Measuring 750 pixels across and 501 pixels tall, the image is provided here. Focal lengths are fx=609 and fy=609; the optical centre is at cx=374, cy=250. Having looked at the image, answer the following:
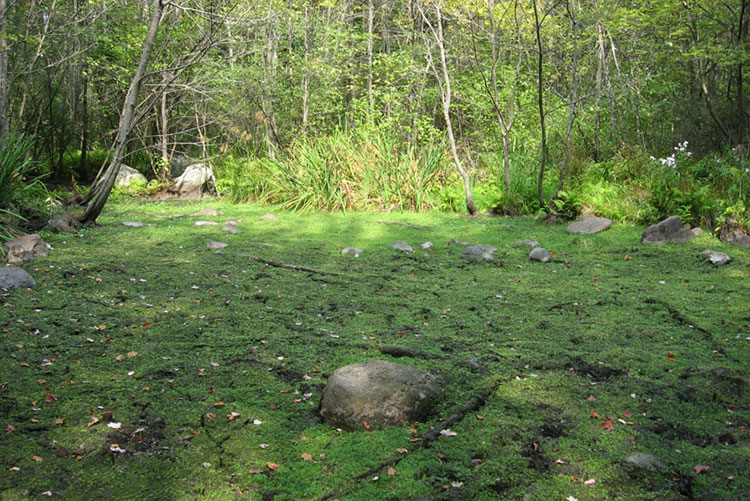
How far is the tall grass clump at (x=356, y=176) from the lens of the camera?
25.0 feet

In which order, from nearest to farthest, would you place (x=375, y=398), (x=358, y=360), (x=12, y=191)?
(x=375, y=398) < (x=358, y=360) < (x=12, y=191)

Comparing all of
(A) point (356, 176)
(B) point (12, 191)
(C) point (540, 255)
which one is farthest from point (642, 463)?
(A) point (356, 176)

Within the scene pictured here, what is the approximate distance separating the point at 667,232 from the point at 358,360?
3792 millimetres

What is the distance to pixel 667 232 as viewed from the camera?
17.6 ft

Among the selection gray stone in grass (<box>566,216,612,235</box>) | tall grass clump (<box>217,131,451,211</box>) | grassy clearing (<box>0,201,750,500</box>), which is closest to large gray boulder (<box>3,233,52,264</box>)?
grassy clearing (<box>0,201,750,500</box>)

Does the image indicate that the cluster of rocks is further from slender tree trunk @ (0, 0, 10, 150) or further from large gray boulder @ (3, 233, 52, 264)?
large gray boulder @ (3, 233, 52, 264)

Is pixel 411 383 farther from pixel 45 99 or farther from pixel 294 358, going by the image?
pixel 45 99

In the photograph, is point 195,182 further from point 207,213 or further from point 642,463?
point 642,463

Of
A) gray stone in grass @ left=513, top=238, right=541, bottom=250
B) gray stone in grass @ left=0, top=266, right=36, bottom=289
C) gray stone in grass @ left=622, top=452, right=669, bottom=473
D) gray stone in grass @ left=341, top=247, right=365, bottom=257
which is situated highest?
gray stone in grass @ left=0, top=266, right=36, bottom=289

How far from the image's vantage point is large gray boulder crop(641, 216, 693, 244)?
5.30 metres

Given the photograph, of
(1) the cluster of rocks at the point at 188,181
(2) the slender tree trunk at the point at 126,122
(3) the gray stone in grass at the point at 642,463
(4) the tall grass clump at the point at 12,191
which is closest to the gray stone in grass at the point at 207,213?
(2) the slender tree trunk at the point at 126,122

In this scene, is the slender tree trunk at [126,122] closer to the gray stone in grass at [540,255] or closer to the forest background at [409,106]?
the forest background at [409,106]

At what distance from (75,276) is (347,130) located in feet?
18.8

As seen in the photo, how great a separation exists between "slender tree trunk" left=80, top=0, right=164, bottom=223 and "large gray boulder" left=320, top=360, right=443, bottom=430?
411 cm
